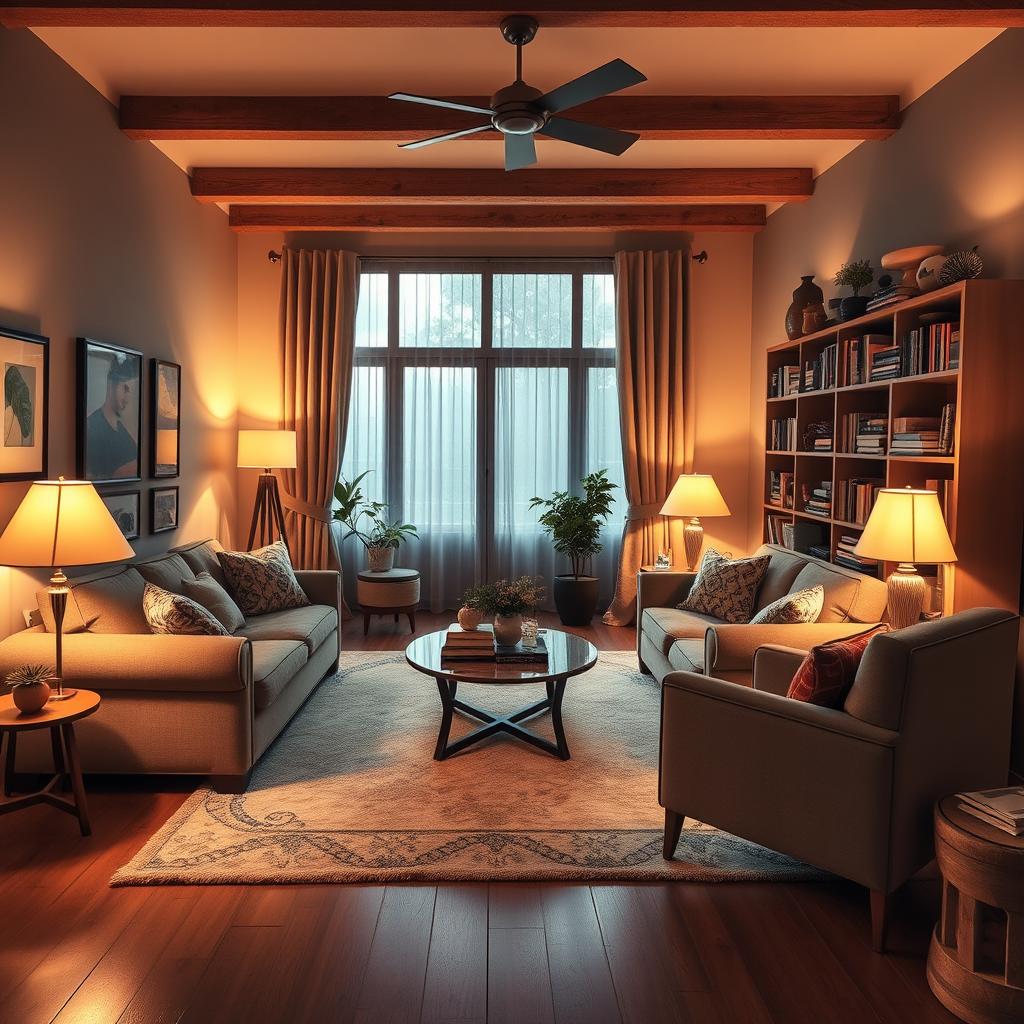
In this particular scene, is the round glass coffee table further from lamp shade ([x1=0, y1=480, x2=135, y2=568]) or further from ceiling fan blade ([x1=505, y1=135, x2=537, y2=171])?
ceiling fan blade ([x1=505, y1=135, x2=537, y2=171])

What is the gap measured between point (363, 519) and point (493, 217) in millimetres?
2561

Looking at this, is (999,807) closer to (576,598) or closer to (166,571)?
(166,571)

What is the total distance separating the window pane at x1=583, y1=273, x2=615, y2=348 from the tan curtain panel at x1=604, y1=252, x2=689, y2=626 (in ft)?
0.45

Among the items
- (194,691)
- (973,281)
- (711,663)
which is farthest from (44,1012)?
(973,281)

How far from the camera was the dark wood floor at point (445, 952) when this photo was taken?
2.08 meters

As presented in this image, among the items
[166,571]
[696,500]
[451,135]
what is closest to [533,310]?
[696,500]

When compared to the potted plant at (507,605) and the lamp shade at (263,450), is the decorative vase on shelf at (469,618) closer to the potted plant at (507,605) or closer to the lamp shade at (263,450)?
the potted plant at (507,605)

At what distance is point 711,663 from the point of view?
368cm

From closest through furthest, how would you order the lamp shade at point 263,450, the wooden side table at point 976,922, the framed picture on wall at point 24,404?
the wooden side table at point 976,922 < the framed picture on wall at point 24,404 < the lamp shade at point 263,450

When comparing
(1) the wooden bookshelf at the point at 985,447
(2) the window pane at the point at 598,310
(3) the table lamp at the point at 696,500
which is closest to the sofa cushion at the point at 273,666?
(3) the table lamp at the point at 696,500

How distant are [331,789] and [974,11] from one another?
3.79m

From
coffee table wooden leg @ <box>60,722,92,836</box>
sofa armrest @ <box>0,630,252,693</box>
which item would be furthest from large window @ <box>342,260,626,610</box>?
coffee table wooden leg @ <box>60,722,92,836</box>

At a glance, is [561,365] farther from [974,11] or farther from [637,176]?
[974,11]

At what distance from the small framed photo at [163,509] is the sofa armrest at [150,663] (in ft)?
5.85
